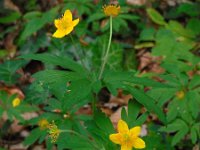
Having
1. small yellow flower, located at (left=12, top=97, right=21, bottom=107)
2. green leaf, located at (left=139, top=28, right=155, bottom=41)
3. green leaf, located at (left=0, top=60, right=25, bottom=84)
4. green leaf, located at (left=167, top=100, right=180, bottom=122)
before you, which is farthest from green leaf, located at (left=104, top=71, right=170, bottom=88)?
green leaf, located at (left=139, top=28, right=155, bottom=41)

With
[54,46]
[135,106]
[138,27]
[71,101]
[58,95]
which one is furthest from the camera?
[138,27]

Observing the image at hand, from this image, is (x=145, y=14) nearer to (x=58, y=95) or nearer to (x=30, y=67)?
(x=30, y=67)

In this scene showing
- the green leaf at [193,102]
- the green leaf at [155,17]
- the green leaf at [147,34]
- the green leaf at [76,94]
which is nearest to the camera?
the green leaf at [76,94]

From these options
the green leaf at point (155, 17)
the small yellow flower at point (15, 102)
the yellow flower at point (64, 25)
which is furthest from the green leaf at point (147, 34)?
the yellow flower at point (64, 25)

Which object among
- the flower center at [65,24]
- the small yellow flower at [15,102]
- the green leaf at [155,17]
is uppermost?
the green leaf at [155,17]

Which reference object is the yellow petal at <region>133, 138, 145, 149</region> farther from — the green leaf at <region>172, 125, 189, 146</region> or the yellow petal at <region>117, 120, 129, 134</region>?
the green leaf at <region>172, 125, 189, 146</region>

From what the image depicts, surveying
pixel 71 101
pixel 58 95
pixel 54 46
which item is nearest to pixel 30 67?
pixel 54 46

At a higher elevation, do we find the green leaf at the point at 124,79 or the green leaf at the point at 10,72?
the green leaf at the point at 10,72

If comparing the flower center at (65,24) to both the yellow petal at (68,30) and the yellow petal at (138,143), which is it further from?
the yellow petal at (138,143)

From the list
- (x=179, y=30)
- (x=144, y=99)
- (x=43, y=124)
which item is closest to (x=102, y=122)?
(x=144, y=99)
